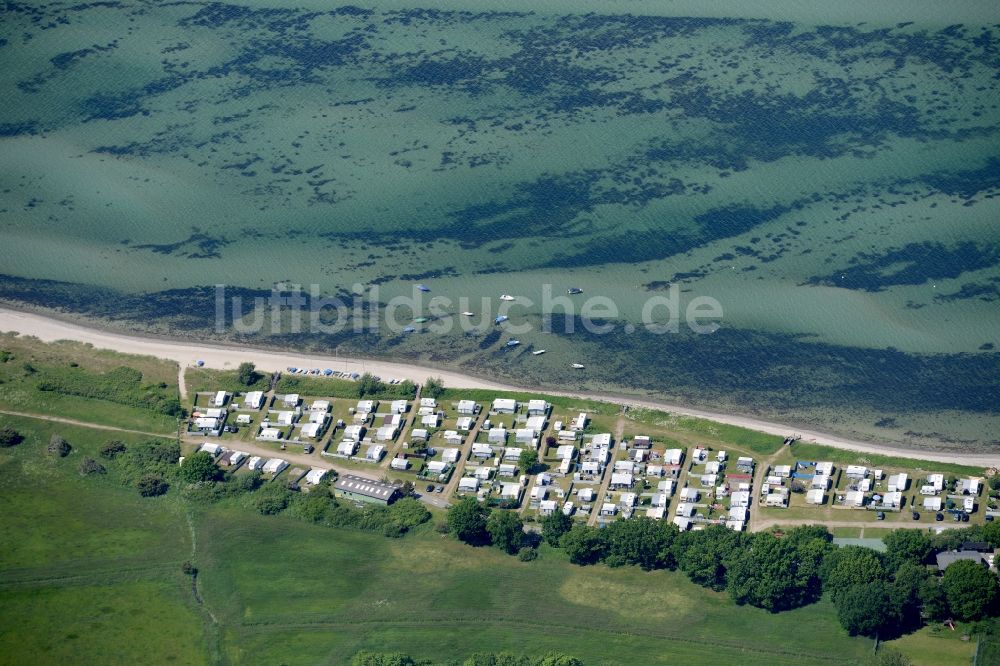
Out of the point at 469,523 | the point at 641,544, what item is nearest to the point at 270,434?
the point at 469,523

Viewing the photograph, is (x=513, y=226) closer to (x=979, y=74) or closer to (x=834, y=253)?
(x=834, y=253)

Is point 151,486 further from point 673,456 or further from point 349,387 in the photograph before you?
point 673,456

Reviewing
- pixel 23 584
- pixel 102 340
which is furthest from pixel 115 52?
pixel 23 584

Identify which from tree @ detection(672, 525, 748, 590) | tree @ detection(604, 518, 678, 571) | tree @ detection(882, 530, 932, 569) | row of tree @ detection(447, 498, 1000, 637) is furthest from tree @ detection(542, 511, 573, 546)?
tree @ detection(882, 530, 932, 569)

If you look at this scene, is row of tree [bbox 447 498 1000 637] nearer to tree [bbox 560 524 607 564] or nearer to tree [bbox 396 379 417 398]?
tree [bbox 560 524 607 564]

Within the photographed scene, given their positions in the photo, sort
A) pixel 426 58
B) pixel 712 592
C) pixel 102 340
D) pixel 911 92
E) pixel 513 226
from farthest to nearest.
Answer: pixel 426 58, pixel 911 92, pixel 513 226, pixel 102 340, pixel 712 592

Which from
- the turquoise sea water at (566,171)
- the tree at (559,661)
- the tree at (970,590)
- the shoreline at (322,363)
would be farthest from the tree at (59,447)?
the tree at (970,590)
